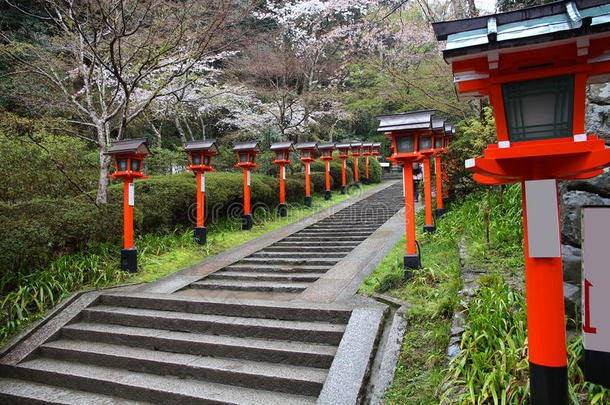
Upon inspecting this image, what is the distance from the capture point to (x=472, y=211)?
834cm

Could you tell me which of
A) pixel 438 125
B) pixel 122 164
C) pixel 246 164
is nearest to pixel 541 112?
pixel 438 125

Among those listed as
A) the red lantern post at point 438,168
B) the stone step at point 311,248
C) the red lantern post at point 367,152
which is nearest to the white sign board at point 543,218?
the stone step at point 311,248

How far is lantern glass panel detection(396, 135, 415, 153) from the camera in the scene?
634cm

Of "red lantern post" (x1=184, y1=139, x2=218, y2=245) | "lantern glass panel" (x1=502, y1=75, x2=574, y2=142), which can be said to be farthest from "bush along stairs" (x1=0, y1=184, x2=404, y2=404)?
"lantern glass panel" (x1=502, y1=75, x2=574, y2=142)

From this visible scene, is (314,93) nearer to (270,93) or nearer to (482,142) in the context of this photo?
(270,93)

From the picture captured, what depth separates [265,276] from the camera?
24.2ft

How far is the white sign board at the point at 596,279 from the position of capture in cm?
313

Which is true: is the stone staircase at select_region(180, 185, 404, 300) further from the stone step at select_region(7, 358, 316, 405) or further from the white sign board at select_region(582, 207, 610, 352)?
the white sign board at select_region(582, 207, 610, 352)

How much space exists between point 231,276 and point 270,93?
10.9m

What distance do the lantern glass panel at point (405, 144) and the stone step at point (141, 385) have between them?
4.10 m

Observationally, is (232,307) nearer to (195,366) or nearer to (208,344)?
(208,344)

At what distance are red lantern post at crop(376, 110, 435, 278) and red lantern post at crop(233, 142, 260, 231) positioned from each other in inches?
212

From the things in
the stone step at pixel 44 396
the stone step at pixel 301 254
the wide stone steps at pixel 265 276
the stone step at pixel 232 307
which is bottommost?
the stone step at pixel 44 396

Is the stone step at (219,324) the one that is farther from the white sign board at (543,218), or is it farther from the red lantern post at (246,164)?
the red lantern post at (246,164)
